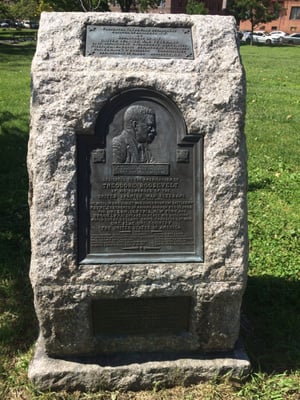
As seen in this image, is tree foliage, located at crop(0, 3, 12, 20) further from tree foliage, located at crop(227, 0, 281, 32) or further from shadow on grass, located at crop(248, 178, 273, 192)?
shadow on grass, located at crop(248, 178, 273, 192)

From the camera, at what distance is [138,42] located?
9.74 ft

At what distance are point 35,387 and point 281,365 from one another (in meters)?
1.64

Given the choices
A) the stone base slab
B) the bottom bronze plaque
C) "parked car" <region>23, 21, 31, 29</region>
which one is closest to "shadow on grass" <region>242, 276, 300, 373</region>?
A: the stone base slab

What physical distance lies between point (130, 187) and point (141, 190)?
2.8 inches

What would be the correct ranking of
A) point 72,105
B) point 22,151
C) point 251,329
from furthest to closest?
point 22,151, point 251,329, point 72,105

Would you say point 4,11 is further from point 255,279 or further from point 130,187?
point 130,187

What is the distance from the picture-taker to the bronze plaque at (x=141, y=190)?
286 centimetres

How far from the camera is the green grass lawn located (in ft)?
9.98

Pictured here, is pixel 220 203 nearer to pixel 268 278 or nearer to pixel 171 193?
pixel 171 193

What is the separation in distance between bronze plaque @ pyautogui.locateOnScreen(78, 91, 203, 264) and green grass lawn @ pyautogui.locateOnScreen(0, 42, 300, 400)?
931 mm

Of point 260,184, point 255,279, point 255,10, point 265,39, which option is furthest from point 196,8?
point 255,279

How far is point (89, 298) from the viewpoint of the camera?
2854 millimetres

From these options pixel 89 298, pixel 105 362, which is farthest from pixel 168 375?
pixel 89 298

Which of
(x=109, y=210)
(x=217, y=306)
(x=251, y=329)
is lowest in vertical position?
(x=251, y=329)
